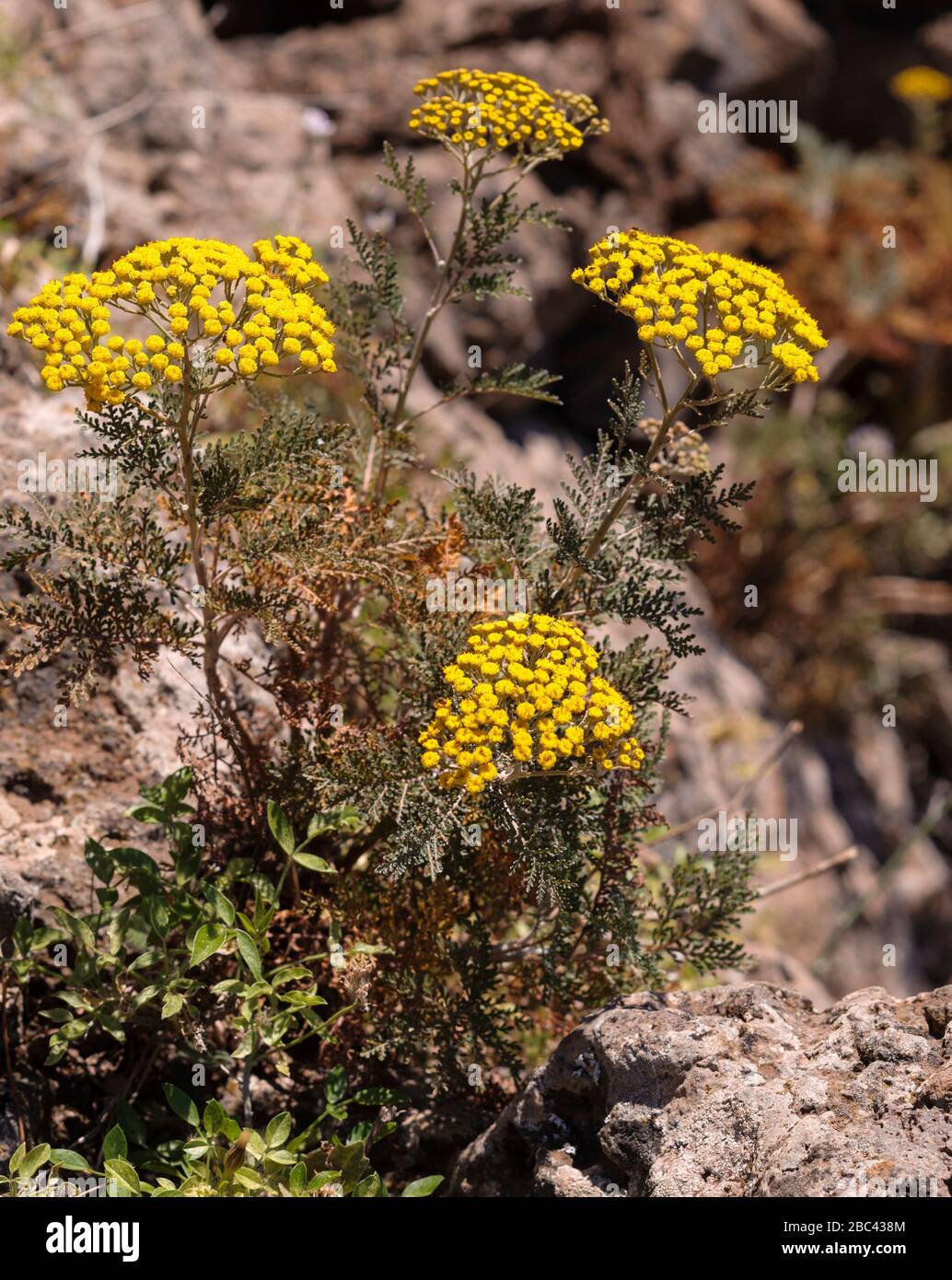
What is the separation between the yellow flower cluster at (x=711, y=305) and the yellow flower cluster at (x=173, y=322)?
2.40 ft

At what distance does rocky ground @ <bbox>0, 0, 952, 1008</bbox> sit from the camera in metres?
6.33

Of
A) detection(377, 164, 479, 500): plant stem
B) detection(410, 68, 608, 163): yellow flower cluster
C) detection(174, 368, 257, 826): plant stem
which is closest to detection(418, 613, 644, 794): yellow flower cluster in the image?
detection(174, 368, 257, 826): plant stem

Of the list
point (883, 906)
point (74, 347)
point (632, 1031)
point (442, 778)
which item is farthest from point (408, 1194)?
point (883, 906)

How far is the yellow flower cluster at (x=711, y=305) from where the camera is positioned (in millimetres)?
2734

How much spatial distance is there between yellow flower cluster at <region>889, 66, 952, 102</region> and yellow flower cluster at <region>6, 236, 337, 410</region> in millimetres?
9220

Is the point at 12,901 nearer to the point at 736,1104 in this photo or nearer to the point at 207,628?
the point at 207,628

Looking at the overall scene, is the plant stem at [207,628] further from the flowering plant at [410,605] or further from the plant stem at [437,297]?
the plant stem at [437,297]

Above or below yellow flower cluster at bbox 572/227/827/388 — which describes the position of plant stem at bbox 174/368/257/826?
below

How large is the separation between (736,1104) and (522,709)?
1.08 meters

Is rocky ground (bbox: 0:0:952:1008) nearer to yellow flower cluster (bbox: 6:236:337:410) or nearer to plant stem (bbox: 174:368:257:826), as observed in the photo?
plant stem (bbox: 174:368:257:826)

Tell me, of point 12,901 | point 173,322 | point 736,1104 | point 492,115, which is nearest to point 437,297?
point 492,115

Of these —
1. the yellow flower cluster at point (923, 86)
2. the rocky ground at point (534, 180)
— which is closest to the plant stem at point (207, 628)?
the rocky ground at point (534, 180)

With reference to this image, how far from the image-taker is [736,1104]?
2.67 metres
